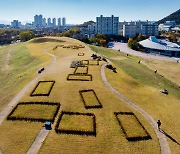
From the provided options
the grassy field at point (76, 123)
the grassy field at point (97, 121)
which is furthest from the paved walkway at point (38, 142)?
the grassy field at point (76, 123)

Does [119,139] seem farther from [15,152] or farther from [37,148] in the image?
[15,152]

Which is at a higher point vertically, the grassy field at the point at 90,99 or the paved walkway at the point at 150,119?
the grassy field at the point at 90,99

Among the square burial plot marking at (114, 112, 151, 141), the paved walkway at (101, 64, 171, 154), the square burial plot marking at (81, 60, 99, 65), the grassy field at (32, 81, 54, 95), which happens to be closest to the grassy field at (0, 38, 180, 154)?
the square burial plot marking at (114, 112, 151, 141)

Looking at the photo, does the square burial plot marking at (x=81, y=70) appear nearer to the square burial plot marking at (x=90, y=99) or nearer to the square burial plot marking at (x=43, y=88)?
the square burial plot marking at (x=43, y=88)

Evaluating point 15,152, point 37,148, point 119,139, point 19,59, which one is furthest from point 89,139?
point 19,59

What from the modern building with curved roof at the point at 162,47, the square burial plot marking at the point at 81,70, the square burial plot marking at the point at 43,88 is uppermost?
the modern building with curved roof at the point at 162,47

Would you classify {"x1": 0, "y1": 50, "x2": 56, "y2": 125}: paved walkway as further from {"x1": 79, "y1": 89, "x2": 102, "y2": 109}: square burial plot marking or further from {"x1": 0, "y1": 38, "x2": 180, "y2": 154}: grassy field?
{"x1": 79, "y1": 89, "x2": 102, "y2": 109}: square burial plot marking

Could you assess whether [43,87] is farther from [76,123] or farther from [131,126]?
[131,126]
